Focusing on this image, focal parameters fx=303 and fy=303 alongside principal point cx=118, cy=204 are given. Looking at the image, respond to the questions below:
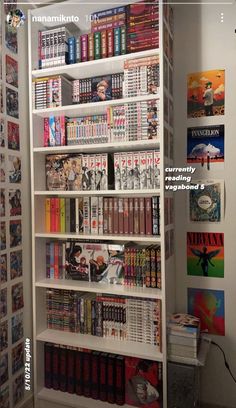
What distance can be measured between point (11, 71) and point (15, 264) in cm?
84

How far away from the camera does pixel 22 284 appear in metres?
1.40

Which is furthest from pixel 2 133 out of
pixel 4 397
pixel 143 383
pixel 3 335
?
pixel 143 383

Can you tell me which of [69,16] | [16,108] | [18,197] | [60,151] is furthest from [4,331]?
[69,16]

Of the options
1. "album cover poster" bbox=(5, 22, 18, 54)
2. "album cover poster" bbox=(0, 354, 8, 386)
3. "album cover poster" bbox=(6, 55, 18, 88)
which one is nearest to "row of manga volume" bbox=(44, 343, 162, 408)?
"album cover poster" bbox=(0, 354, 8, 386)

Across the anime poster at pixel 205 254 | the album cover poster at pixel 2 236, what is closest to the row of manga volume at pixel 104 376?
the anime poster at pixel 205 254

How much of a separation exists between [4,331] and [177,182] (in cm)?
96

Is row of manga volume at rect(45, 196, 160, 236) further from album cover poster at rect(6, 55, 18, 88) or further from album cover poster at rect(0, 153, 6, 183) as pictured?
album cover poster at rect(6, 55, 18, 88)

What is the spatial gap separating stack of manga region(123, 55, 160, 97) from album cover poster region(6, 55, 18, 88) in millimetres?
486

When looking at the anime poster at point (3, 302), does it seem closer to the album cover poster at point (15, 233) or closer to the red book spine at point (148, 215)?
the album cover poster at point (15, 233)

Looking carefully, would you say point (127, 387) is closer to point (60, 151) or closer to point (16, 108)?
point (60, 151)

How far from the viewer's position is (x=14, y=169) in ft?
4.38

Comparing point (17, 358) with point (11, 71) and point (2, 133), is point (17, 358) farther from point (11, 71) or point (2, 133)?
point (11, 71)

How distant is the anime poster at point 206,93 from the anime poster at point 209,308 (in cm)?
78

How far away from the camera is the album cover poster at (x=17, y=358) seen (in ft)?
4.30
